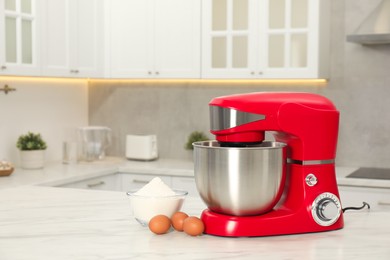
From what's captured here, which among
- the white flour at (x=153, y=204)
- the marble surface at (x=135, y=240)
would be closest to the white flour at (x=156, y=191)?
the white flour at (x=153, y=204)

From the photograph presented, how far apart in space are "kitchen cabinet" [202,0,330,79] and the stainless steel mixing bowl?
7.36 ft

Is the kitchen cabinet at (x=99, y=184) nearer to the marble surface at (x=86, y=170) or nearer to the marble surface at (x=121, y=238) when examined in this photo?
the marble surface at (x=86, y=170)

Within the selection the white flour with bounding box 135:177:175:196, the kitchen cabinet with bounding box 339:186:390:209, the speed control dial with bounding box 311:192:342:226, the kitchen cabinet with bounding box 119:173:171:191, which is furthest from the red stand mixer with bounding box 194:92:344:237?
the kitchen cabinet with bounding box 119:173:171:191

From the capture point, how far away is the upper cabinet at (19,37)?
11.8 ft

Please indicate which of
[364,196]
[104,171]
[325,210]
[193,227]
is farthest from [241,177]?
[104,171]

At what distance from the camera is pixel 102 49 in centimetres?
448

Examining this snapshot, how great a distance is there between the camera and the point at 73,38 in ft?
13.8

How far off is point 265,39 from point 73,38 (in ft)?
4.09

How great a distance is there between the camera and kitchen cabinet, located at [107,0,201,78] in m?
4.27

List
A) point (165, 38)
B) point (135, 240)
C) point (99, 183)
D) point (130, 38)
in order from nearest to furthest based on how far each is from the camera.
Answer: point (135, 240)
point (99, 183)
point (165, 38)
point (130, 38)

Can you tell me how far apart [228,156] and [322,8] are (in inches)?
97.6

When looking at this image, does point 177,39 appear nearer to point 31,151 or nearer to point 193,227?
point 31,151

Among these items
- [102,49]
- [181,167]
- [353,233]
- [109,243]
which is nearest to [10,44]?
[102,49]

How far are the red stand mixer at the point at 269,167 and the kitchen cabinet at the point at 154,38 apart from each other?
2.41 metres
